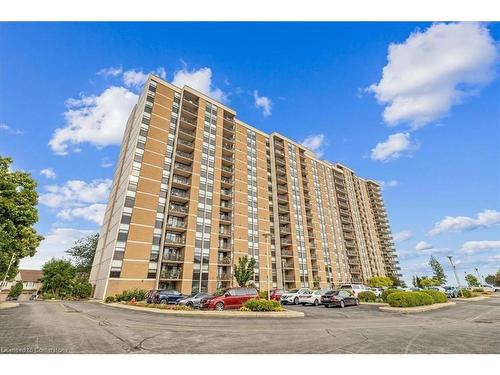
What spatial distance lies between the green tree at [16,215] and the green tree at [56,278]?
19301mm

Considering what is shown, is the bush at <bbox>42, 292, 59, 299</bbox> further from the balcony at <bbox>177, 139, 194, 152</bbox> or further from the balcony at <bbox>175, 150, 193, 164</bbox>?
the balcony at <bbox>177, 139, 194, 152</bbox>

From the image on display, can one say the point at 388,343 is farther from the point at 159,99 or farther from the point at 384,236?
the point at 384,236

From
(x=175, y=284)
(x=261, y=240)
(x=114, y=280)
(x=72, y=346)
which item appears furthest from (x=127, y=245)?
(x=72, y=346)

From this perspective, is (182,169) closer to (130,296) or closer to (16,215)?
(130,296)

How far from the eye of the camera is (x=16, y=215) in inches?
999

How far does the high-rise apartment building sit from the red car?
599cm

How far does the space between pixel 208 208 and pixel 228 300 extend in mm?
27350

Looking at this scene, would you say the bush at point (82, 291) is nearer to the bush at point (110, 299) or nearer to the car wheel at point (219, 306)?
the bush at point (110, 299)

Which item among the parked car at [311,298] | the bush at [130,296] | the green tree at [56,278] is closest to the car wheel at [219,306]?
the parked car at [311,298]

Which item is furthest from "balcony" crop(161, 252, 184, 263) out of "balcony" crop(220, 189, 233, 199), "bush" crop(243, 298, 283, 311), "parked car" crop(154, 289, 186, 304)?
"bush" crop(243, 298, 283, 311)

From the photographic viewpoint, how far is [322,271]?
61000mm

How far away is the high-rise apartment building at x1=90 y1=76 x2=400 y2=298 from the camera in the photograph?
38.3m

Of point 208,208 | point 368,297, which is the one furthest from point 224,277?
point 368,297

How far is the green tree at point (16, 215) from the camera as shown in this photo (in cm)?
2469
